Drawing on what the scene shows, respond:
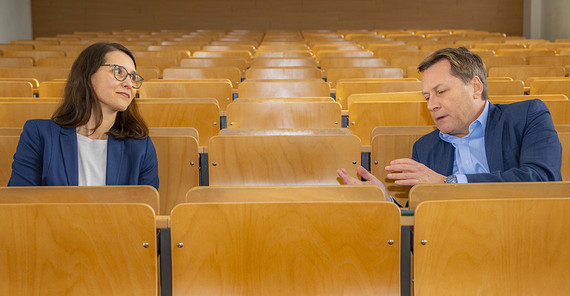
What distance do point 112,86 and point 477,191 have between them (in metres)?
1.27

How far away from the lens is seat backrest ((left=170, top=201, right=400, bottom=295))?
5.10 feet

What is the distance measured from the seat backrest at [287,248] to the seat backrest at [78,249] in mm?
82

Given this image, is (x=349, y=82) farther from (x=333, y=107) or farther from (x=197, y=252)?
(x=197, y=252)

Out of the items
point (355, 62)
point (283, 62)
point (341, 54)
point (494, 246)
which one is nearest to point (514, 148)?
point (494, 246)

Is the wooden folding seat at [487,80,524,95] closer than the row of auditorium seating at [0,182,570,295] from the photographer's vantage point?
No

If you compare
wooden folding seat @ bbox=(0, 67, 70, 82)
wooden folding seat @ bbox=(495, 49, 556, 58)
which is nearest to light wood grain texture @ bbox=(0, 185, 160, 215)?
wooden folding seat @ bbox=(0, 67, 70, 82)

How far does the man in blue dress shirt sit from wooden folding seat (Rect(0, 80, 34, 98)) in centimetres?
226

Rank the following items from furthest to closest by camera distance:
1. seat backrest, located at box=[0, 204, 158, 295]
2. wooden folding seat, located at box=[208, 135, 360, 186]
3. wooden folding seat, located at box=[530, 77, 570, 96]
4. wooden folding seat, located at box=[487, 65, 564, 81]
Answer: wooden folding seat, located at box=[487, 65, 564, 81] < wooden folding seat, located at box=[530, 77, 570, 96] < wooden folding seat, located at box=[208, 135, 360, 186] < seat backrest, located at box=[0, 204, 158, 295]

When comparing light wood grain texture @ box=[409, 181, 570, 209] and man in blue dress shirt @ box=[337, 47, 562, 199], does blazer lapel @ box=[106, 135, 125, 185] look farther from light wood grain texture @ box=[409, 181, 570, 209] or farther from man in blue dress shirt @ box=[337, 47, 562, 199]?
light wood grain texture @ box=[409, 181, 570, 209]

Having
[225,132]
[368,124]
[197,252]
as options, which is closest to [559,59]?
[368,124]

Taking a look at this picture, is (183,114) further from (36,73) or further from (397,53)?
(397,53)

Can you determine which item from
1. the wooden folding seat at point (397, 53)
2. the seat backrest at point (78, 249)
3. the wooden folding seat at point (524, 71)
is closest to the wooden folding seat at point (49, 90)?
the seat backrest at point (78, 249)

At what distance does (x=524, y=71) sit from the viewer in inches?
177

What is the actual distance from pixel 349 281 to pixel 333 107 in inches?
65.6
